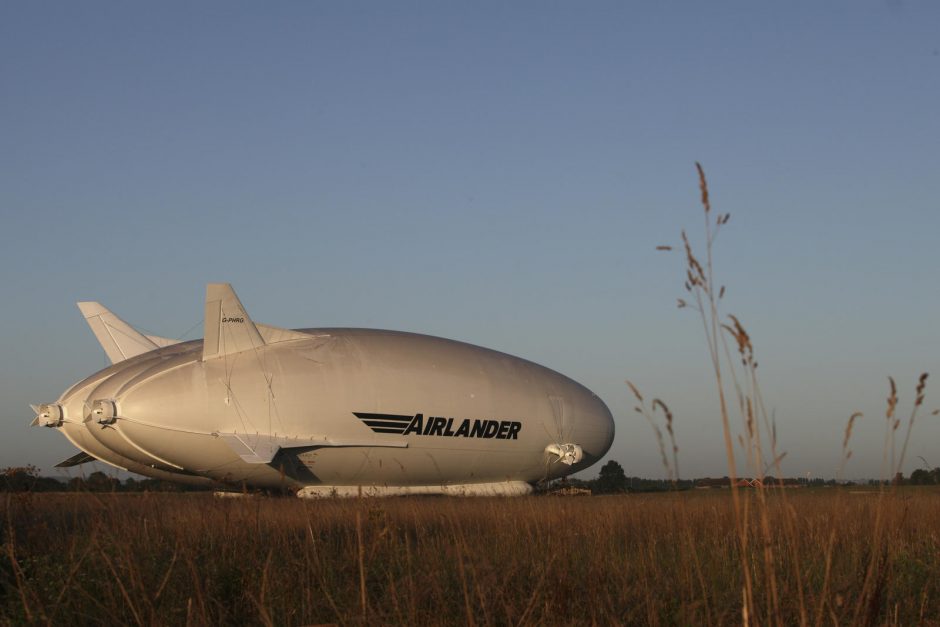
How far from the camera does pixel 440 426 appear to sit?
31.2 m

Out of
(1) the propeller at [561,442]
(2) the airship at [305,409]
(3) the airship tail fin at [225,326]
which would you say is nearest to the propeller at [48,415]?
(2) the airship at [305,409]

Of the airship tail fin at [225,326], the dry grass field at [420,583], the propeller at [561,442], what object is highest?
the airship tail fin at [225,326]

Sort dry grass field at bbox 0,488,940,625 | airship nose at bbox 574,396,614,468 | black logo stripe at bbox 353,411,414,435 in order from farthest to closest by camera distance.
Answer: airship nose at bbox 574,396,614,468, black logo stripe at bbox 353,411,414,435, dry grass field at bbox 0,488,940,625

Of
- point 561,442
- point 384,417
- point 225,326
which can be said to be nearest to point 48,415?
point 225,326

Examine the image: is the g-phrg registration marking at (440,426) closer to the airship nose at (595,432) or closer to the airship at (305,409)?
the airship at (305,409)

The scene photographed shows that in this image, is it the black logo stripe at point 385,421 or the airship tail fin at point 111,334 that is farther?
the airship tail fin at point 111,334

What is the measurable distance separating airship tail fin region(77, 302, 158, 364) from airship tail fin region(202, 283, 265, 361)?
26.6 feet

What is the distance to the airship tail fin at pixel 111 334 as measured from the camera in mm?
35219

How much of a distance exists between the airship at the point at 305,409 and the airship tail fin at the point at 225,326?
0.04 m

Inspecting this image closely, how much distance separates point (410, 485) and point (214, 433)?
29.5 ft

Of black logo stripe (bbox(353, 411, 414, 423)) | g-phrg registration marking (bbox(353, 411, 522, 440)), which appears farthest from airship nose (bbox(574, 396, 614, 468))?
black logo stripe (bbox(353, 411, 414, 423))

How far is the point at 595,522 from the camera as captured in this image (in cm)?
1255

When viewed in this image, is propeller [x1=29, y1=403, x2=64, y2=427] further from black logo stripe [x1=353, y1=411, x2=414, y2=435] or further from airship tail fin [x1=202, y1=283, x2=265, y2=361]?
black logo stripe [x1=353, y1=411, x2=414, y2=435]

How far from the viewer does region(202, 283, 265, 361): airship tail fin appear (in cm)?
2781
